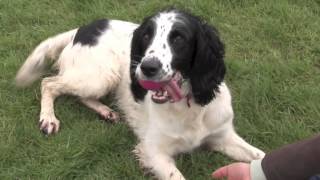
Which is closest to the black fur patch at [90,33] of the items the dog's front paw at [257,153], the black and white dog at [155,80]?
the black and white dog at [155,80]

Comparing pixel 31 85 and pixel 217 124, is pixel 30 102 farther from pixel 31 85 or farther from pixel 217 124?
pixel 217 124

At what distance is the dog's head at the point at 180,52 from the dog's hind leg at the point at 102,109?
25.8 inches

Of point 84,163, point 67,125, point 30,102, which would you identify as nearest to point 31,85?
point 30,102

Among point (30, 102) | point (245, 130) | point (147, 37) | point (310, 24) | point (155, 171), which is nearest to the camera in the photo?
point (147, 37)

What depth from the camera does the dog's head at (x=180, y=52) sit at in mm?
3504

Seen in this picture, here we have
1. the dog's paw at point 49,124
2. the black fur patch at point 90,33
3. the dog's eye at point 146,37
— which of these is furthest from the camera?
the black fur patch at point 90,33

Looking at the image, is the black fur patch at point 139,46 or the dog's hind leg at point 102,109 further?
the dog's hind leg at point 102,109

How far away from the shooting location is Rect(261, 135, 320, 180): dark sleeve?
3199 mm

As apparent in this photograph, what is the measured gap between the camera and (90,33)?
185 inches

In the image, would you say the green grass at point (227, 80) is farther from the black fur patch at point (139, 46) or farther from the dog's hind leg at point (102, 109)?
the black fur patch at point (139, 46)

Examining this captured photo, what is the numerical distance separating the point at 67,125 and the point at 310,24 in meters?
2.26

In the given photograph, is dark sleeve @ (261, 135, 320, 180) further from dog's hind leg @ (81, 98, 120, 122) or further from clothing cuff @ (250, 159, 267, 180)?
dog's hind leg @ (81, 98, 120, 122)

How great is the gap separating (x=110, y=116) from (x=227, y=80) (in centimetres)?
94

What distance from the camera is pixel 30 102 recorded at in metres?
4.69
